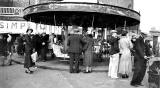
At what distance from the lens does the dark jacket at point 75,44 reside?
Answer: 37.9ft

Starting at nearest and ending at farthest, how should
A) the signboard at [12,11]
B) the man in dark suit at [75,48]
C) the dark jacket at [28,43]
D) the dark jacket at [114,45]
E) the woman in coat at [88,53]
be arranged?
1. the dark jacket at [114,45]
2. the dark jacket at [28,43]
3. the man in dark suit at [75,48]
4. the woman in coat at [88,53]
5. the signboard at [12,11]

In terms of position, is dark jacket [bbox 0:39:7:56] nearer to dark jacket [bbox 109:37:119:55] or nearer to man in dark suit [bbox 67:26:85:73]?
man in dark suit [bbox 67:26:85:73]

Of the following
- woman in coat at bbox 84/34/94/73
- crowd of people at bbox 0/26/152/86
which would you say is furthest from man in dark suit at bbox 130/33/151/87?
woman in coat at bbox 84/34/94/73

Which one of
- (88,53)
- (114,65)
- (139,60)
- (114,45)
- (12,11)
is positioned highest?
(12,11)

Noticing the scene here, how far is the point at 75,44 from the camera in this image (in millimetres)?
11594

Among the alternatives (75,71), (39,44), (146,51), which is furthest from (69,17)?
(146,51)

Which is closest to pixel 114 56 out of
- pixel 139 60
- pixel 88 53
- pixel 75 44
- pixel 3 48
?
pixel 88 53

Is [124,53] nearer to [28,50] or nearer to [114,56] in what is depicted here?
[114,56]

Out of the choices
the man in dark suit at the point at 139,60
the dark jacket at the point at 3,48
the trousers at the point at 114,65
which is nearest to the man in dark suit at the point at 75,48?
the trousers at the point at 114,65

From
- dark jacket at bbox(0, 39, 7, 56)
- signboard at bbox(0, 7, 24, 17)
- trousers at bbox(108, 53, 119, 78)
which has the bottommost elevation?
trousers at bbox(108, 53, 119, 78)

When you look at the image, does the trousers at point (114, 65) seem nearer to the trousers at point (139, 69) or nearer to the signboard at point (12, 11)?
the trousers at point (139, 69)

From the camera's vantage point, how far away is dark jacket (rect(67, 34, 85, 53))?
11547mm

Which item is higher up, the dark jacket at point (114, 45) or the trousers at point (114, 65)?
the dark jacket at point (114, 45)

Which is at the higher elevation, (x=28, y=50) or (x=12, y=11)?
(x=12, y=11)
